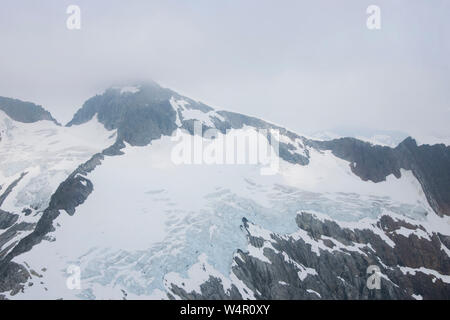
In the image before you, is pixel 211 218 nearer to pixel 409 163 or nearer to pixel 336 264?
pixel 336 264

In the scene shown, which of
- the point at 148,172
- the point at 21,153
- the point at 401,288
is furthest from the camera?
the point at 21,153

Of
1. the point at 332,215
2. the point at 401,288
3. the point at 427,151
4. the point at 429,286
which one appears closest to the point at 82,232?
the point at 332,215

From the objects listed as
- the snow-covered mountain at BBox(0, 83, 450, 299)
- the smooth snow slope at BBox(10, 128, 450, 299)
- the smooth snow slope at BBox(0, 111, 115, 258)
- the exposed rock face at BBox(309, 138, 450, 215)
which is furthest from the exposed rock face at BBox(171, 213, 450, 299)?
the smooth snow slope at BBox(0, 111, 115, 258)

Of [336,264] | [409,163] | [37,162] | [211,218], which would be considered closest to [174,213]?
[211,218]

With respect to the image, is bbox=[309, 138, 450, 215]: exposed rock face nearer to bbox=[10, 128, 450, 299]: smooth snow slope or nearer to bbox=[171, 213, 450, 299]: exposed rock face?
bbox=[10, 128, 450, 299]: smooth snow slope

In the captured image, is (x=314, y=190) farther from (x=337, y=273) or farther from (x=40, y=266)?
(x=40, y=266)

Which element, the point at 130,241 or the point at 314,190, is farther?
the point at 314,190
